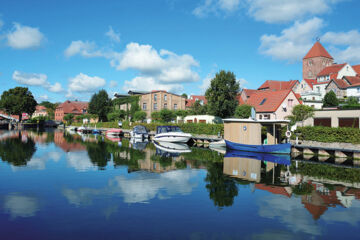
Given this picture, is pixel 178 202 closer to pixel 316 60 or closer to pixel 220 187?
pixel 220 187

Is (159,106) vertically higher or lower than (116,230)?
higher

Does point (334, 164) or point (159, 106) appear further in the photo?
point (159, 106)

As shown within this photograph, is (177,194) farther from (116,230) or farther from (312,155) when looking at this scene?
(312,155)

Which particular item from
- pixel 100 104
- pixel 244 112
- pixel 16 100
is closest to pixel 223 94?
pixel 244 112

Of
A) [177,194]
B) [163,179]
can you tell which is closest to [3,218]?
[177,194]

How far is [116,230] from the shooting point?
830 cm

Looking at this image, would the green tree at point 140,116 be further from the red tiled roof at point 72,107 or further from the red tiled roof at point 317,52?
the red tiled roof at point 317,52

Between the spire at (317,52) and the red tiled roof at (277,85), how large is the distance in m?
19.8

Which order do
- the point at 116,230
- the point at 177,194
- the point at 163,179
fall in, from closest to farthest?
the point at 116,230 → the point at 177,194 → the point at 163,179

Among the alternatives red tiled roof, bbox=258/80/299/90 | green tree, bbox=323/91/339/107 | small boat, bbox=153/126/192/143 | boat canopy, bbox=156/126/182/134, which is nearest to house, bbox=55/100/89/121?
red tiled roof, bbox=258/80/299/90

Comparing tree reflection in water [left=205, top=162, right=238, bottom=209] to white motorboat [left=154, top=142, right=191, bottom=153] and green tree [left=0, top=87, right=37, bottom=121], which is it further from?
green tree [left=0, top=87, right=37, bottom=121]

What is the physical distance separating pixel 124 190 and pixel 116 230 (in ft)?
15.6

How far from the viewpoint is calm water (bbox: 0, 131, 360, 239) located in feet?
27.4

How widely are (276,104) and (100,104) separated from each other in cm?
5200
